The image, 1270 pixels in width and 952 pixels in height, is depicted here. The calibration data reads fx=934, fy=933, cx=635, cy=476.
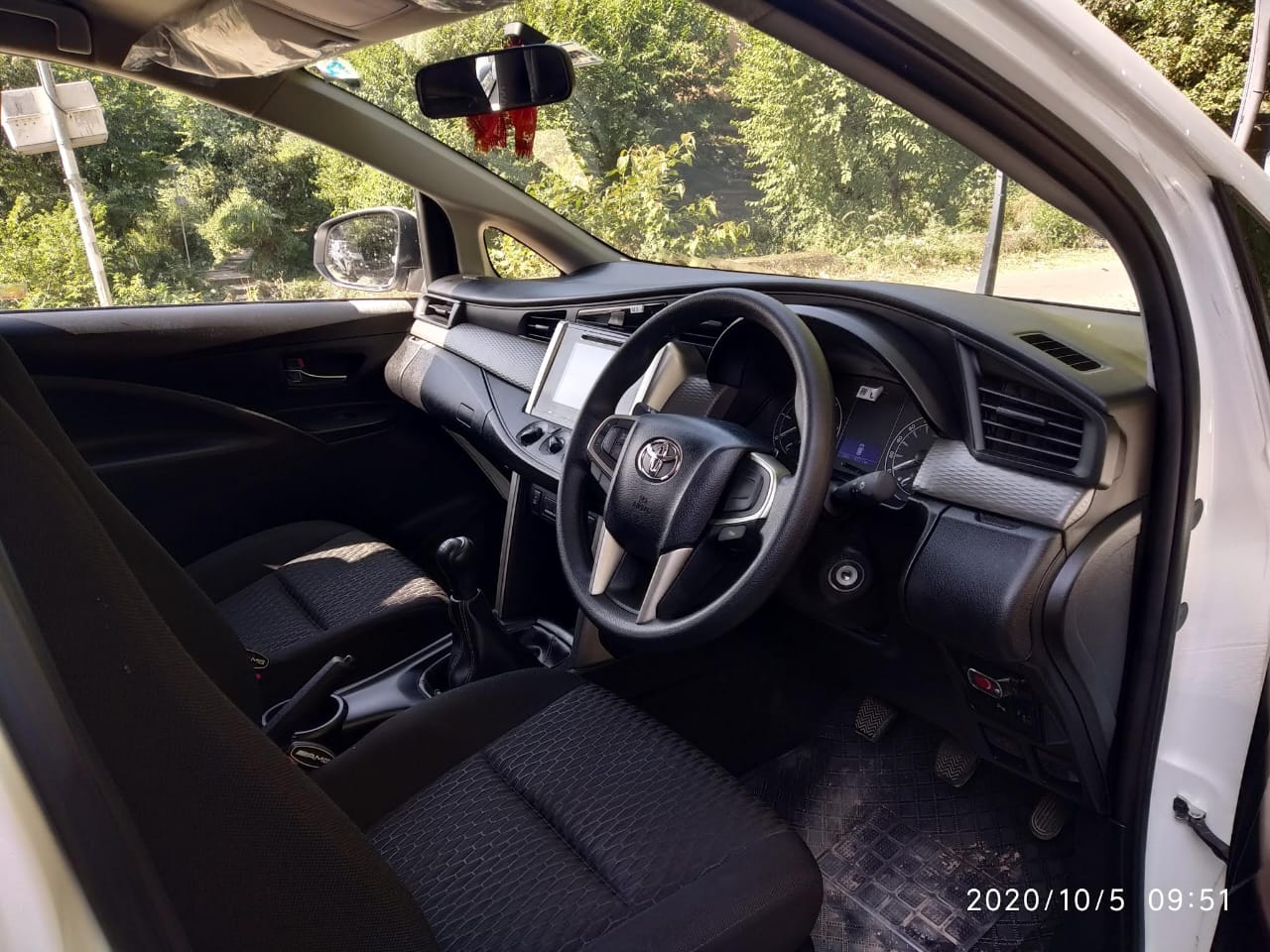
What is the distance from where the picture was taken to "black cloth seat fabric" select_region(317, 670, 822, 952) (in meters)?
1.17

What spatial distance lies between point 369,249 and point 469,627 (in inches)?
55.2

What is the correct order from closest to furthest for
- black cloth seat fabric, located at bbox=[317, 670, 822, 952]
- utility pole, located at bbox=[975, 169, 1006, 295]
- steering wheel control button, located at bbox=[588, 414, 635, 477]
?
black cloth seat fabric, located at bbox=[317, 670, 822, 952], utility pole, located at bbox=[975, 169, 1006, 295], steering wheel control button, located at bbox=[588, 414, 635, 477]

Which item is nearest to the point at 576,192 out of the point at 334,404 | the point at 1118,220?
the point at 334,404

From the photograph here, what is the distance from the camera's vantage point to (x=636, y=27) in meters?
2.12

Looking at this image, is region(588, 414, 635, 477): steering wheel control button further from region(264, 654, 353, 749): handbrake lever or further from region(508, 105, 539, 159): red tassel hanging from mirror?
region(508, 105, 539, 159): red tassel hanging from mirror

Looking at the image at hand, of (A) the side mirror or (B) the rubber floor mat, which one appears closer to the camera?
(B) the rubber floor mat

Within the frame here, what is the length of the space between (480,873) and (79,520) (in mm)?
787

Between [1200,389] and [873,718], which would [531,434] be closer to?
[873,718]

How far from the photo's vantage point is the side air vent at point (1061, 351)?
4.11 ft

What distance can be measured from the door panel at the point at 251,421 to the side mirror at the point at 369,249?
0.40ft

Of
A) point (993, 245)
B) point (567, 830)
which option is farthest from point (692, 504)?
point (993, 245)

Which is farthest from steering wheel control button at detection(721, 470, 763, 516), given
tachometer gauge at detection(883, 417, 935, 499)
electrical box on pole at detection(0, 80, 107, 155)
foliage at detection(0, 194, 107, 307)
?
foliage at detection(0, 194, 107, 307)

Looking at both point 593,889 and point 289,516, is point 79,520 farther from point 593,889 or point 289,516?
point 289,516

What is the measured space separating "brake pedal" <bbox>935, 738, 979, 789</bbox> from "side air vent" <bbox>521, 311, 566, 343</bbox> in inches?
50.4
